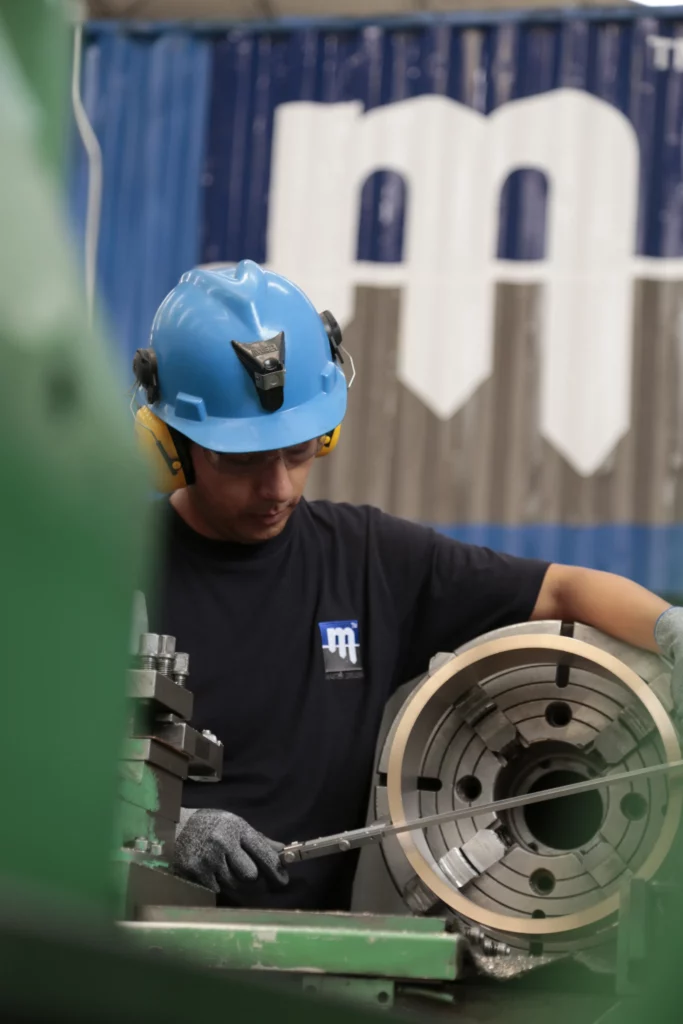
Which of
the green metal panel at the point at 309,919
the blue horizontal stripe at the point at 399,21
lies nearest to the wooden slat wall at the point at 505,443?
the blue horizontal stripe at the point at 399,21

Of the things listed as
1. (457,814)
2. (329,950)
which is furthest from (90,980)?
(457,814)

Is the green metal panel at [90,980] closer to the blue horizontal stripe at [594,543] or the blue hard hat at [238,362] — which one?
the blue hard hat at [238,362]

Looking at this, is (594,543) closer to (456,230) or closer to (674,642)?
(456,230)

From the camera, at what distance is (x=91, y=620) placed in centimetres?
35

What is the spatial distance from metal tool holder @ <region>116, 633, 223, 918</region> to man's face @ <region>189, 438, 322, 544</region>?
1.84ft

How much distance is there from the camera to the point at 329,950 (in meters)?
0.80

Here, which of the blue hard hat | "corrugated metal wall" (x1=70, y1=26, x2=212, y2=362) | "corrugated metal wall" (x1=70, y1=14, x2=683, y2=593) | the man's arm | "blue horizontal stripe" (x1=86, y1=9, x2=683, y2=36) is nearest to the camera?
the man's arm

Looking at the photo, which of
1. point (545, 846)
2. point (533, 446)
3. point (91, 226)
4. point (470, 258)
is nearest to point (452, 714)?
point (545, 846)

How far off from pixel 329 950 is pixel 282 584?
0.94m

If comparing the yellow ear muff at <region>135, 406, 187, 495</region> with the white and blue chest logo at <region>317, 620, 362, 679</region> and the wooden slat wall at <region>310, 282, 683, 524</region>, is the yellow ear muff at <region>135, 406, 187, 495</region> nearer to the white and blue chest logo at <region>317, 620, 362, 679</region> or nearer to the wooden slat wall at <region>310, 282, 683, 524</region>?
the white and blue chest logo at <region>317, 620, 362, 679</region>

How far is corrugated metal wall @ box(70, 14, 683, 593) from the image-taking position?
368 cm

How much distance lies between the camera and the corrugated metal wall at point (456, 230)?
3684mm

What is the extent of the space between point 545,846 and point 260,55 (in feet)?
11.0

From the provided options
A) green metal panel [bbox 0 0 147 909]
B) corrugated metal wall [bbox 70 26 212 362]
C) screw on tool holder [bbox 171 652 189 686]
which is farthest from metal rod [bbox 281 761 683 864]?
corrugated metal wall [bbox 70 26 212 362]
